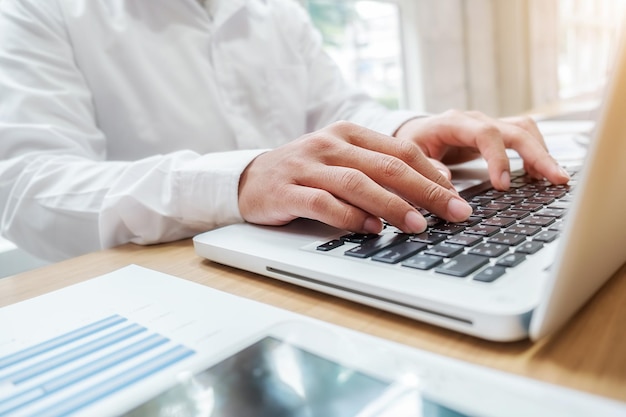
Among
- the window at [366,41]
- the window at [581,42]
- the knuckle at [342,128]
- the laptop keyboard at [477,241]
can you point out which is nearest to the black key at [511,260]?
the laptop keyboard at [477,241]

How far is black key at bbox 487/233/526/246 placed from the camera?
1.04 ft

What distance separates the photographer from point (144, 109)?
2.72 ft

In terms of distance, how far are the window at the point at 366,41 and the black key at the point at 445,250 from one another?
4.87 ft

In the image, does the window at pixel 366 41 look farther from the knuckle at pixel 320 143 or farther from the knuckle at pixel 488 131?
the knuckle at pixel 320 143

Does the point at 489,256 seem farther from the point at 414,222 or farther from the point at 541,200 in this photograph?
the point at 541,200

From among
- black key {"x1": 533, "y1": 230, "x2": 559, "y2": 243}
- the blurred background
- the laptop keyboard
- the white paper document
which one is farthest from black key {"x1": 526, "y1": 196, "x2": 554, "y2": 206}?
the blurred background

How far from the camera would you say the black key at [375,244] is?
331 mm

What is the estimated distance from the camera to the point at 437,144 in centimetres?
65

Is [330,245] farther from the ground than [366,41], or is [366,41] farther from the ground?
[366,41]

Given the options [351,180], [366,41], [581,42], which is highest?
[366,41]

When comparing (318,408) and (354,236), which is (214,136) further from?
(318,408)

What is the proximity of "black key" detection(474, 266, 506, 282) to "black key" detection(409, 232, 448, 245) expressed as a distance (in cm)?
6

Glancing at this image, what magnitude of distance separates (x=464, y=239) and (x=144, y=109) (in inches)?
26.1

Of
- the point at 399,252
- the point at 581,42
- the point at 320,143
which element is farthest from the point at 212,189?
the point at 581,42
